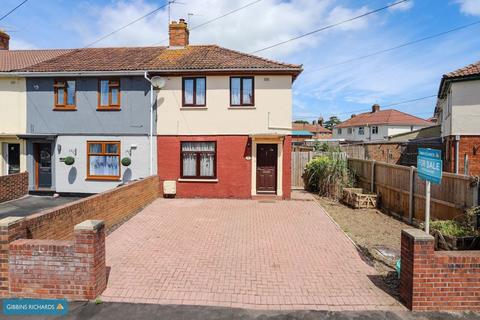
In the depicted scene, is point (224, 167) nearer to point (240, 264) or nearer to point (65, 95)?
point (240, 264)

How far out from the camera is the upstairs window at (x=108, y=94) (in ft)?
41.8

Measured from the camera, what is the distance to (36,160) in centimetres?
1337

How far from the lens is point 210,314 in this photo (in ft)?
13.8

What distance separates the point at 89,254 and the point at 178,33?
13.4 meters

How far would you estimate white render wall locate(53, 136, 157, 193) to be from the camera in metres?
12.8

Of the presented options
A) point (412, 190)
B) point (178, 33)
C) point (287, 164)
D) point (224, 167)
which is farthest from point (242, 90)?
point (412, 190)

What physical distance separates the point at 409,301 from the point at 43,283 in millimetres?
5576

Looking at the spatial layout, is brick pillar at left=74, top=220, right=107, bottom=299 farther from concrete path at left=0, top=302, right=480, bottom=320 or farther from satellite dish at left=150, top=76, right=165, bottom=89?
satellite dish at left=150, top=76, right=165, bottom=89

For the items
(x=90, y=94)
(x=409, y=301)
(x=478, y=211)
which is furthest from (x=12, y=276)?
(x=90, y=94)

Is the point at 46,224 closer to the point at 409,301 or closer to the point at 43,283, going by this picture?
the point at 43,283

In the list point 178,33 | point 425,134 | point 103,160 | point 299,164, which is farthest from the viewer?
point 425,134

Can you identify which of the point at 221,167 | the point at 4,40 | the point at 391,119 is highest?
the point at 4,40

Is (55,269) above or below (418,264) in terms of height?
below

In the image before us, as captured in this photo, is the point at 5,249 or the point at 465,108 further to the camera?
the point at 465,108
